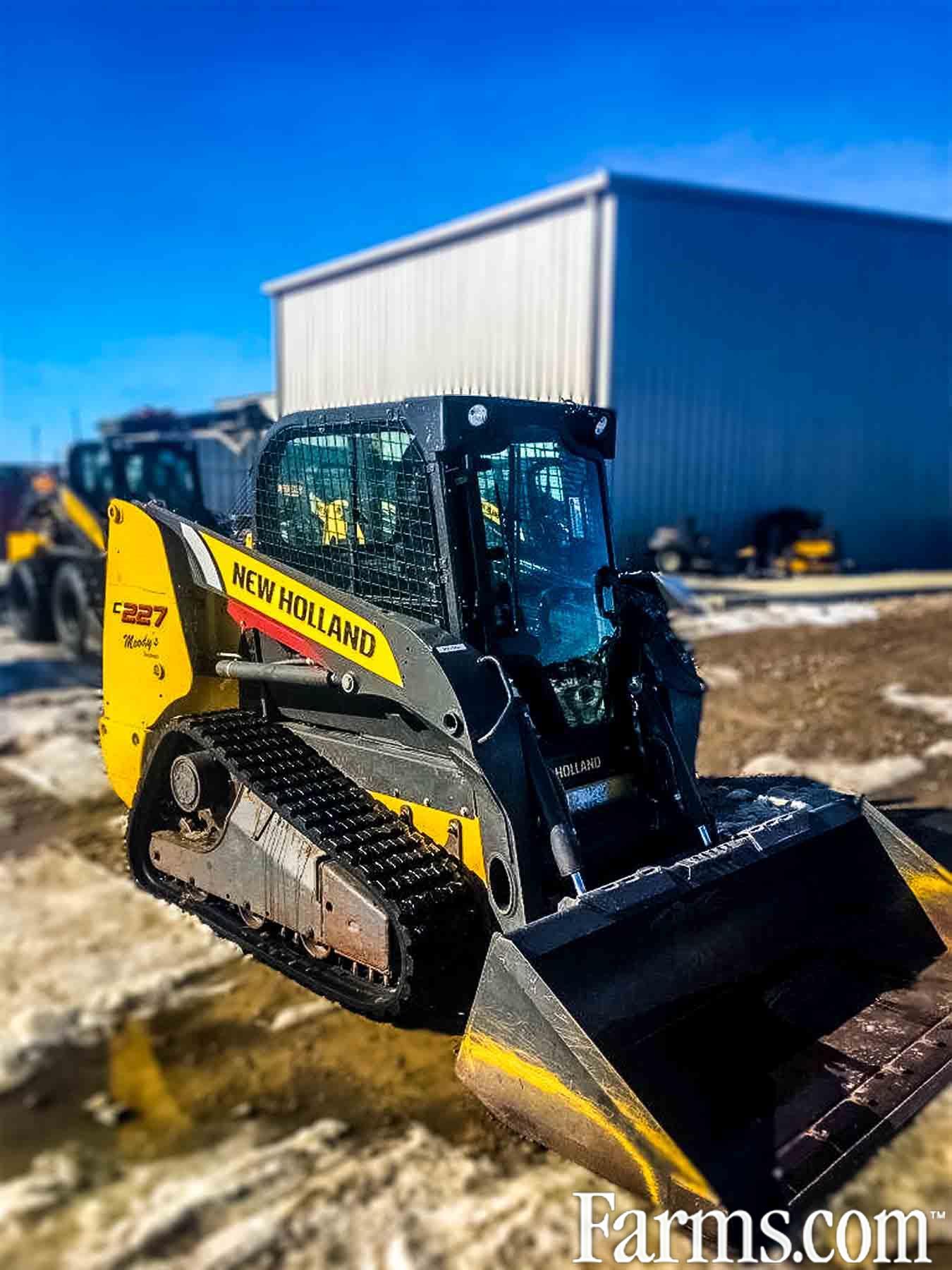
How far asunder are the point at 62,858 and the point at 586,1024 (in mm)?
3232

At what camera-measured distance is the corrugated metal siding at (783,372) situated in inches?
675

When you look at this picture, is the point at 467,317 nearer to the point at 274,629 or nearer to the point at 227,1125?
the point at 274,629

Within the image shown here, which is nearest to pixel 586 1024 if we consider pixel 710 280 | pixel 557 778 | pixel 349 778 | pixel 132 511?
pixel 557 778

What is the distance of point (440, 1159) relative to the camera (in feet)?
10.1

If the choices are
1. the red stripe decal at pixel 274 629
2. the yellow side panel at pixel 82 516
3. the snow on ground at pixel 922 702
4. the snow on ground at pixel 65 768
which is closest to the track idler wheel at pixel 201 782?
the red stripe decal at pixel 274 629

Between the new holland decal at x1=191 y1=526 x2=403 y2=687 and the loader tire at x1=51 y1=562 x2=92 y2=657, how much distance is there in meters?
7.19

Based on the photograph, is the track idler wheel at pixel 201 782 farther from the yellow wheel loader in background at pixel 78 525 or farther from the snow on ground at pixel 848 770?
the yellow wheel loader in background at pixel 78 525

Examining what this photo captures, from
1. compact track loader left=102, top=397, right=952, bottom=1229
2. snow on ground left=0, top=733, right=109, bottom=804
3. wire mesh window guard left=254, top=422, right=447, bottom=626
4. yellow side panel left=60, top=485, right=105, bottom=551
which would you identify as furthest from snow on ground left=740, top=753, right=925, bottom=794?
yellow side panel left=60, top=485, right=105, bottom=551

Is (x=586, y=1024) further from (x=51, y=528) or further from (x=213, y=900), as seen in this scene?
(x=51, y=528)

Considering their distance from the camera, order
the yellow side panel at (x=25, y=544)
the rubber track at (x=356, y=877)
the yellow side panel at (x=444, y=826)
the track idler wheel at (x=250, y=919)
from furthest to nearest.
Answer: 1. the yellow side panel at (x=25, y=544)
2. the track idler wheel at (x=250, y=919)
3. the yellow side panel at (x=444, y=826)
4. the rubber track at (x=356, y=877)

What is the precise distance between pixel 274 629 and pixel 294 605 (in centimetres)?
18

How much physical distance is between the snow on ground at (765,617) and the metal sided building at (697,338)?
2.48 meters

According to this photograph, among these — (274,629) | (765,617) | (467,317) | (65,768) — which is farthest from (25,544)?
(274,629)

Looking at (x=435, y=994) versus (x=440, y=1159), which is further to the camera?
(x=435, y=994)
